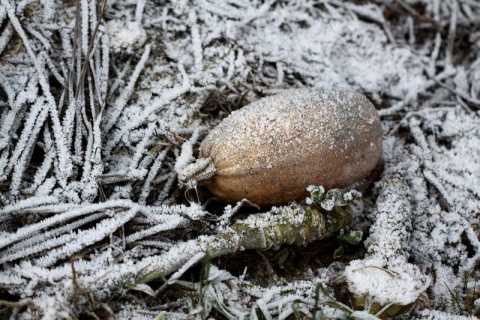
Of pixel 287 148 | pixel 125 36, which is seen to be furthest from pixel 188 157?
pixel 125 36

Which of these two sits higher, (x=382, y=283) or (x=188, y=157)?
(x=188, y=157)

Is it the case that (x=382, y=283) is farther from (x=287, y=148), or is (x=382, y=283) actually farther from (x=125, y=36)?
(x=125, y=36)

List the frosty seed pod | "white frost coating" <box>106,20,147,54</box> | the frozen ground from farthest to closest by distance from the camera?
"white frost coating" <box>106,20,147,54</box>, the frosty seed pod, the frozen ground

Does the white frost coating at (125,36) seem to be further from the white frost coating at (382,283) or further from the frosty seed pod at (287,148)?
the white frost coating at (382,283)

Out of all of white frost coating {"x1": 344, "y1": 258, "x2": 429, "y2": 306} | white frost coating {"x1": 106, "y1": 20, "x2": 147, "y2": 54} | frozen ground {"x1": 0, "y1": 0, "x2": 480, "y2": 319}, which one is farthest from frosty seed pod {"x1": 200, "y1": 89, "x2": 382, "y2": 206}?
white frost coating {"x1": 106, "y1": 20, "x2": 147, "y2": 54}

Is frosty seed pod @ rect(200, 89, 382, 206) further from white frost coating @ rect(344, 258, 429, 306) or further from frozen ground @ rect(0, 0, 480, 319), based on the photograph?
white frost coating @ rect(344, 258, 429, 306)

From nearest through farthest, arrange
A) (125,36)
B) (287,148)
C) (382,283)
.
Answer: (382,283), (287,148), (125,36)
